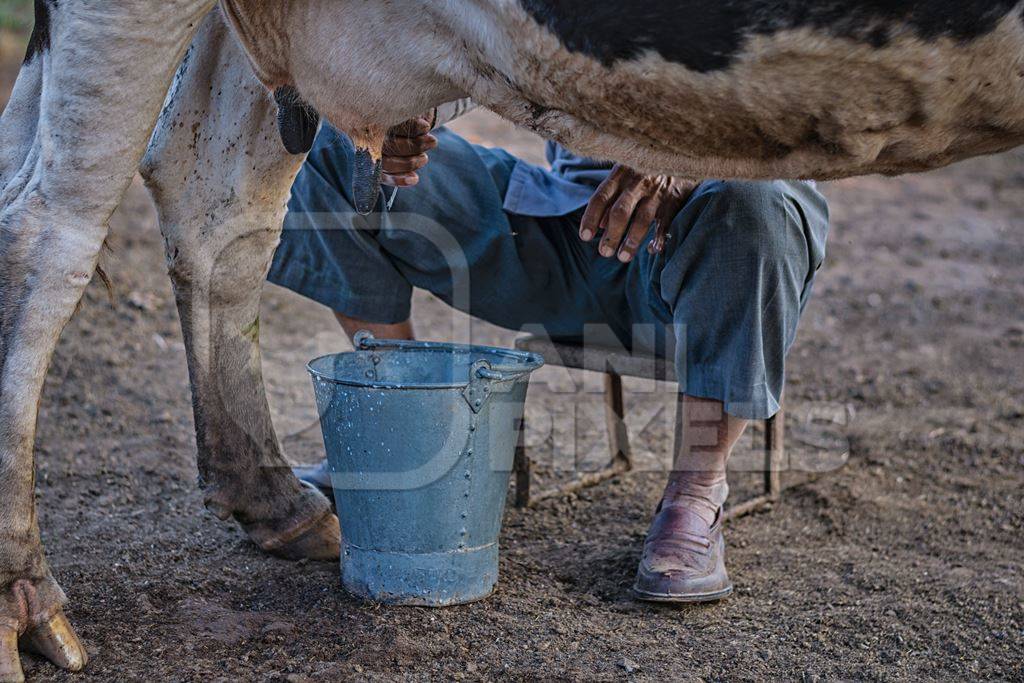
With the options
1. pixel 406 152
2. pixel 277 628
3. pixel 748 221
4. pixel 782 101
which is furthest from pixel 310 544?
pixel 782 101

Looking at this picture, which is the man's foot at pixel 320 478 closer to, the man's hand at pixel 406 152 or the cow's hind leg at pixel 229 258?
the cow's hind leg at pixel 229 258

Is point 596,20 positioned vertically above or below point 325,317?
above

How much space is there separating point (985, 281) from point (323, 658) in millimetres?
4193

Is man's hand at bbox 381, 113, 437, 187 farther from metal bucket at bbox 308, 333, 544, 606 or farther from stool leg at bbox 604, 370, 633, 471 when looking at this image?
stool leg at bbox 604, 370, 633, 471

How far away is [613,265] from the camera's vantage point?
2689mm

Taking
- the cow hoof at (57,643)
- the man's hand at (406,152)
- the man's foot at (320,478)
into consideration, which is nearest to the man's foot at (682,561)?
the man's foot at (320,478)

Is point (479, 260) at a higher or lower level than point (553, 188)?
lower

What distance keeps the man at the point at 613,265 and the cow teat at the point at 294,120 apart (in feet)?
0.86

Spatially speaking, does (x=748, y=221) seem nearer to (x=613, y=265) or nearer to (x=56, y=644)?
(x=613, y=265)

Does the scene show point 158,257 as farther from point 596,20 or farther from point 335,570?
point 596,20

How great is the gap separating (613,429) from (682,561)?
2.70 feet

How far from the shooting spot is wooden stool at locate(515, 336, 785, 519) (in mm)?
2773

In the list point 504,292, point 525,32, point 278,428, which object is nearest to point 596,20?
point 525,32

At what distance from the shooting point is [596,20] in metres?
1.80
